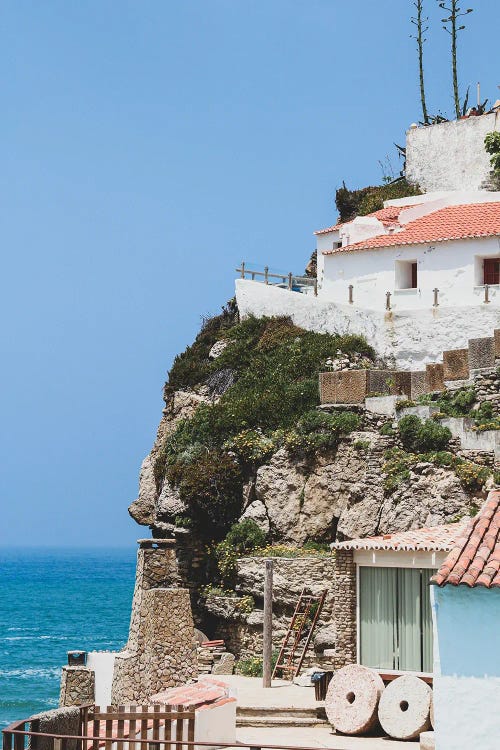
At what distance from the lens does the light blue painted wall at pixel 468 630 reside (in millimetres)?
18078

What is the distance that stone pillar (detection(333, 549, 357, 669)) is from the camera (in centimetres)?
2547

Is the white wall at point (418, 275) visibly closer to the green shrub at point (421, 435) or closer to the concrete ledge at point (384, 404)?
the concrete ledge at point (384, 404)

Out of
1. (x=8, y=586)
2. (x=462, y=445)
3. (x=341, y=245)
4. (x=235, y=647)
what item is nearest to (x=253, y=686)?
(x=235, y=647)

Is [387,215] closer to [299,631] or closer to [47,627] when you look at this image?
[299,631]

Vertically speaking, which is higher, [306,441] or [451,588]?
[306,441]

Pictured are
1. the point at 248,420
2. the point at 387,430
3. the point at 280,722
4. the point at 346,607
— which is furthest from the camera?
the point at 248,420

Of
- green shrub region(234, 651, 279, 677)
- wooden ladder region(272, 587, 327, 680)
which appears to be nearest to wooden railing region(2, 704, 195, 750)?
wooden ladder region(272, 587, 327, 680)

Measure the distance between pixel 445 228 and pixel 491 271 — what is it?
99.8 inches

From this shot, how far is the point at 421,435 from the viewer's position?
34.0 metres

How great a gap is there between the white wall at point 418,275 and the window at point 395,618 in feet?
52.9

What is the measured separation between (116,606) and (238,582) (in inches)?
2821

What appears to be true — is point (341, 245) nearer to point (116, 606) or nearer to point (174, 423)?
point (174, 423)

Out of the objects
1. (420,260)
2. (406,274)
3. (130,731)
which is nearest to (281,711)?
(130,731)

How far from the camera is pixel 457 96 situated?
61.8m
